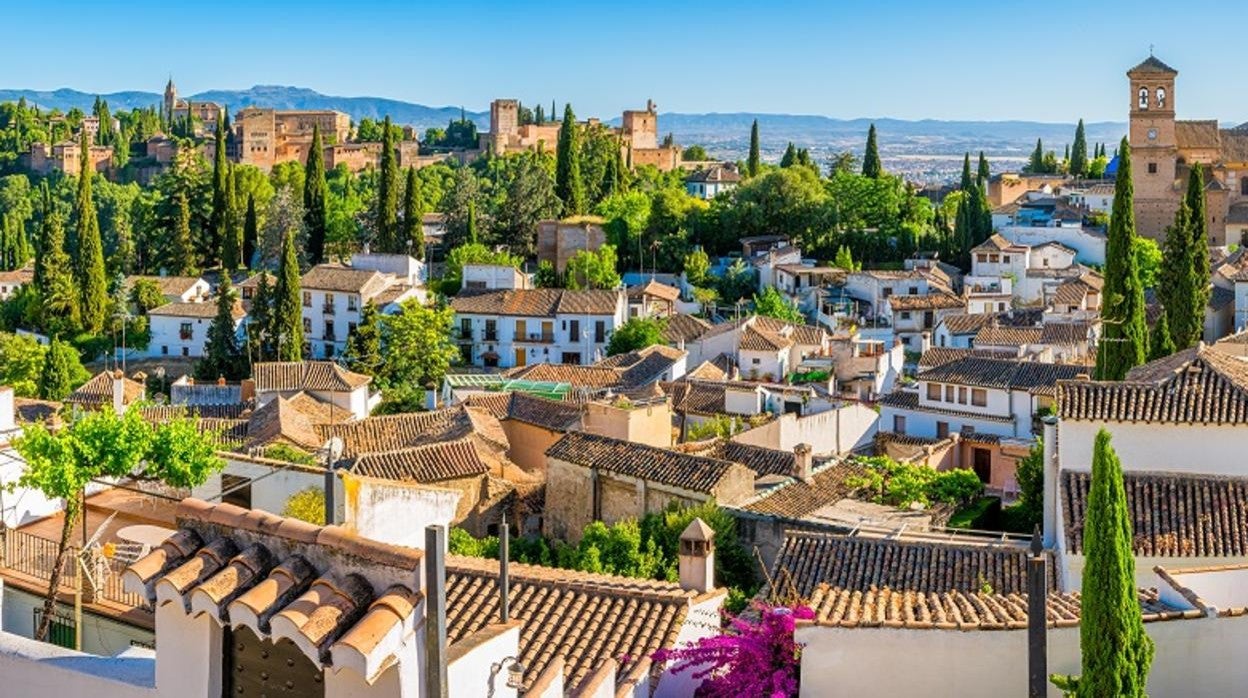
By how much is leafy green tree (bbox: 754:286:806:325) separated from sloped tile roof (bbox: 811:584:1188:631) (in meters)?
34.9

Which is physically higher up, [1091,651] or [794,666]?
[1091,651]

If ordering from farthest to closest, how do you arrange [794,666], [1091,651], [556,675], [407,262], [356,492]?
[407,262]
[794,666]
[1091,651]
[556,675]
[356,492]

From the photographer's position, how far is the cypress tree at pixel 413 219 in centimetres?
5500

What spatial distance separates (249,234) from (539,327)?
62.8ft

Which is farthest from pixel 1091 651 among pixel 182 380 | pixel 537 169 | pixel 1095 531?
pixel 537 169

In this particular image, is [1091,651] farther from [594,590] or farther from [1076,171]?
[1076,171]

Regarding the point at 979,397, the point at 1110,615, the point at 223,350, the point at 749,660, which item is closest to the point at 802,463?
the point at 979,397

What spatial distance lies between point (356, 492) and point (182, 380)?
122 feet

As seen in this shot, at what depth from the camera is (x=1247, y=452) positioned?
14.2 m

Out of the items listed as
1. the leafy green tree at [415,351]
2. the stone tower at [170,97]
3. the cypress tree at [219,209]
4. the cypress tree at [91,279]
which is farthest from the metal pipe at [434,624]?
the stone tower at [170,97]

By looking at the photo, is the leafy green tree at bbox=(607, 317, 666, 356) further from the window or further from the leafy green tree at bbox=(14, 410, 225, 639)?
the leafy green tree at bbox=(14, 410, 225, 639)

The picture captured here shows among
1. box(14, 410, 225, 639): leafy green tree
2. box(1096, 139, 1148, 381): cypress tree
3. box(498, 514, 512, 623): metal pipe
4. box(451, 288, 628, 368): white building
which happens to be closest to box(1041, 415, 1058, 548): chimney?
box(498, 514, 512, 623): metal pipe

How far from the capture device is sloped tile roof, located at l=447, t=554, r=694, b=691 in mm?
9734

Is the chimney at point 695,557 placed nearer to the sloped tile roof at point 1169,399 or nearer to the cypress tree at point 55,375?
the sloped tile roof at point 1169,399
